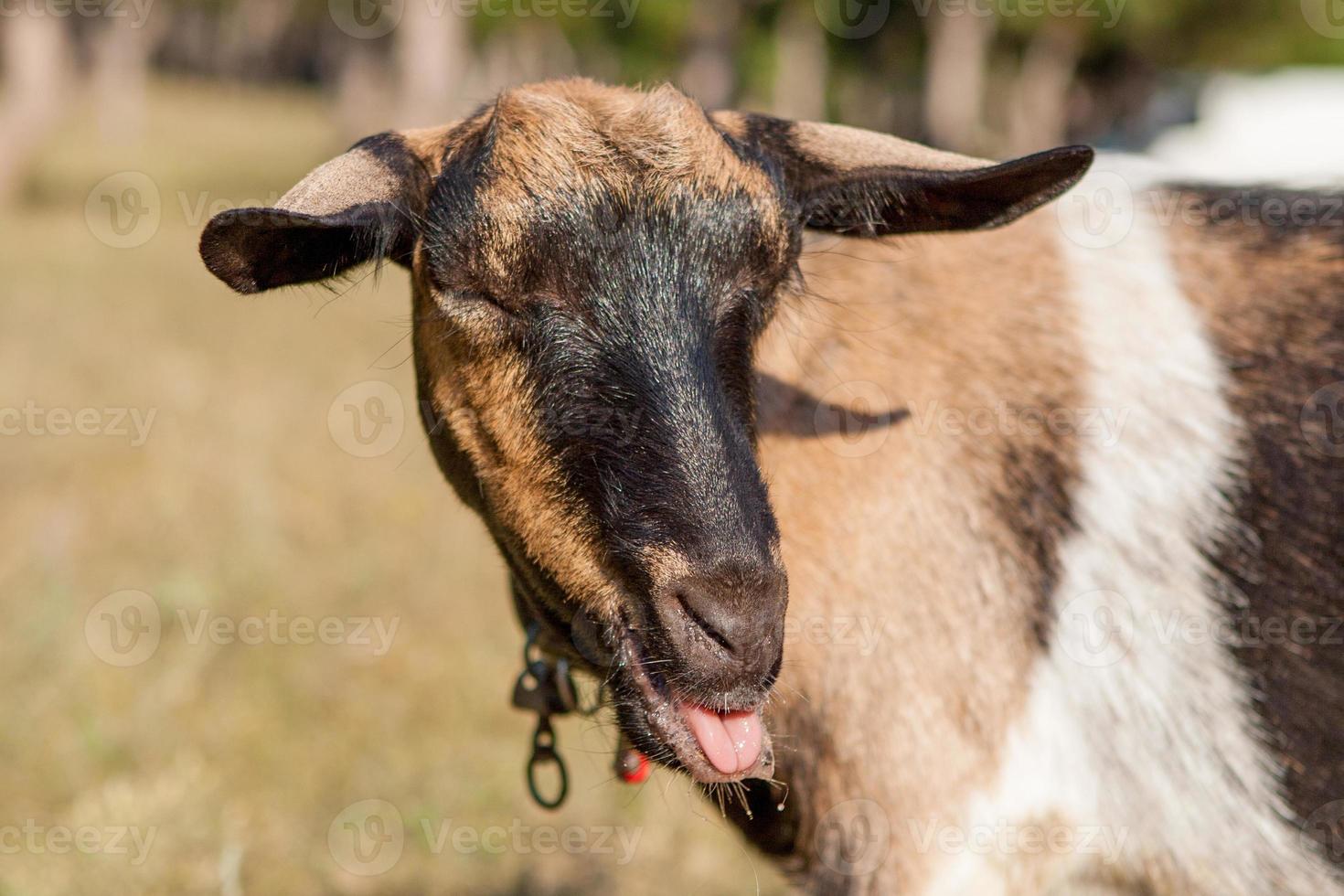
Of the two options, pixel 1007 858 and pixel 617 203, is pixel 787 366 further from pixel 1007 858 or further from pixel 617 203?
pixel 1007 858

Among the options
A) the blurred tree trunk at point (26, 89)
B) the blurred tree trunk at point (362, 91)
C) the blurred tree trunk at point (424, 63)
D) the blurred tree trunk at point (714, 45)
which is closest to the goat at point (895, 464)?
the blurred tree trunk at point (362, 91)

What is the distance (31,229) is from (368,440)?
1136 cm

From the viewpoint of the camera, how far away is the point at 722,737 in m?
2.60

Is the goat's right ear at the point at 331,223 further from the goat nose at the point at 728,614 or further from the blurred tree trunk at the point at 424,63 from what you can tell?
the blurred tree trunk at the point at 424,63

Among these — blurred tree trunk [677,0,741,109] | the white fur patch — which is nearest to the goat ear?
the white fur patch

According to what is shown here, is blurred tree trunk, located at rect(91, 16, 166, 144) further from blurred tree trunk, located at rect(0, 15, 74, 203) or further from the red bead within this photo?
the red bead

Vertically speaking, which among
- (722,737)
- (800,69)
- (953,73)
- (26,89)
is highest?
(800,69)

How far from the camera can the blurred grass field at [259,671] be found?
4.50 meters

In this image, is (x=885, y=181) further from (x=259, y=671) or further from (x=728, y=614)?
(x=259, y=671)

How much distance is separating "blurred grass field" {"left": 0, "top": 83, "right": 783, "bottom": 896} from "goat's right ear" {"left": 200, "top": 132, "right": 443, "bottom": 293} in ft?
1.25

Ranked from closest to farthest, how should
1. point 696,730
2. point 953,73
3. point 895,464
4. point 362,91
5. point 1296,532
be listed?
point 696,730
point 1296,532
point 895,464
point 953,73
point 362,91

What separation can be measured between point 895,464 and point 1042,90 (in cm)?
4115

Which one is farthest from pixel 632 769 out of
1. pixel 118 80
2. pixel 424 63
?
pixel 118 80

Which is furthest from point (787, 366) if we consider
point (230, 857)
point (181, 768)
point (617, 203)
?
point (181, 768)
